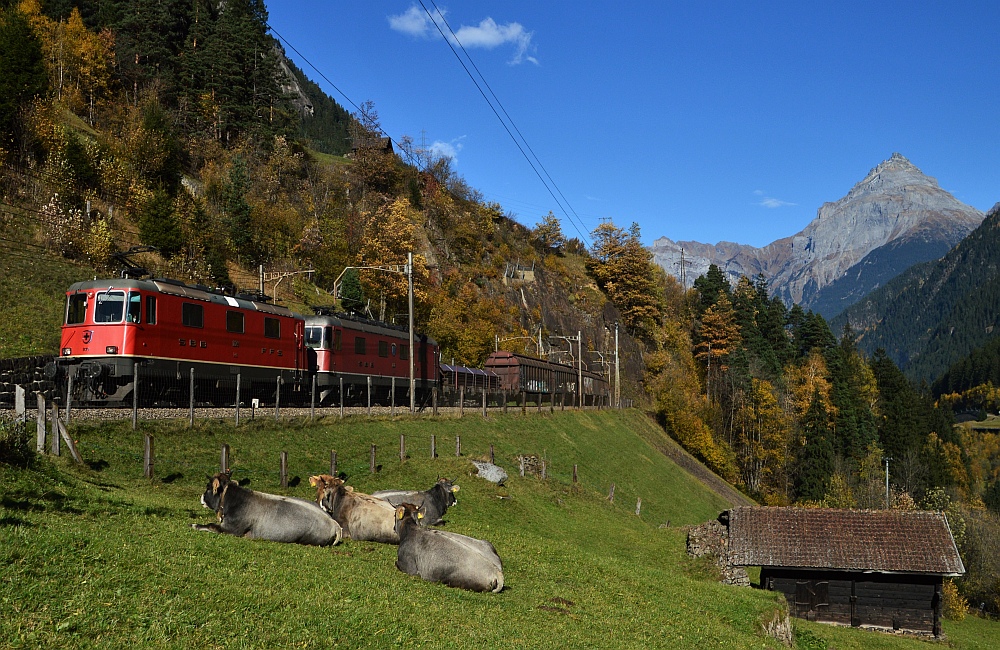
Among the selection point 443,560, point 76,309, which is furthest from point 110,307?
point 443,560

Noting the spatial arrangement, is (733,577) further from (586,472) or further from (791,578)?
(586,472)

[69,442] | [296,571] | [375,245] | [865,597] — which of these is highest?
[375,245]

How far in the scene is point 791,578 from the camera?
34.9m

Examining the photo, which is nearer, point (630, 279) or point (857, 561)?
point (857, 561)

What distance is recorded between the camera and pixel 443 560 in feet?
41.1

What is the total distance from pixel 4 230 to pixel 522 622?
4867 centimetres

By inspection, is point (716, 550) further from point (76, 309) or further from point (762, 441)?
point (762, 441)

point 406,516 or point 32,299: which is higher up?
point 32,299

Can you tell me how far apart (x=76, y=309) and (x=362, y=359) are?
16495mm

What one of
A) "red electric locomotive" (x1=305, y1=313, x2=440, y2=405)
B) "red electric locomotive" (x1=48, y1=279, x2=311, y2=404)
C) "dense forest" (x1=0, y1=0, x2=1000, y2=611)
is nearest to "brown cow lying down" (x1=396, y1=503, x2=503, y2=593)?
"red electric locomotive" (x1=48, y1=279, x2=311, y2=404)

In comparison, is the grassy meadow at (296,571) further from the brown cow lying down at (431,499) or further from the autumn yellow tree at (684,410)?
the autumn yellow tree at (684,410)

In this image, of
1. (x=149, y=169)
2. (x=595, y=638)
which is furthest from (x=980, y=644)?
(x=149, y=169)

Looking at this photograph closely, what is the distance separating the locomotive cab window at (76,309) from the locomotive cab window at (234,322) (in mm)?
5779

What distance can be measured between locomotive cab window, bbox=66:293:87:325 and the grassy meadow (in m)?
8.07
